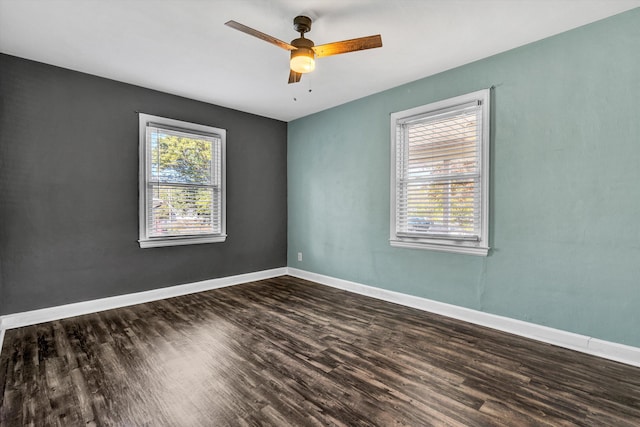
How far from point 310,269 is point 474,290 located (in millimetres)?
2567

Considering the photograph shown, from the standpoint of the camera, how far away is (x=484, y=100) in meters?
3.11

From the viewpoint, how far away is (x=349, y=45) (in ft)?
7.80

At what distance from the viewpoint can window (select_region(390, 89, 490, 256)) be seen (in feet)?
10.3

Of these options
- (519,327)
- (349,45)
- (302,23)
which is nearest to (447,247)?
(519,327)

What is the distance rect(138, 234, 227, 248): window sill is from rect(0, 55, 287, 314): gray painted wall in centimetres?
9

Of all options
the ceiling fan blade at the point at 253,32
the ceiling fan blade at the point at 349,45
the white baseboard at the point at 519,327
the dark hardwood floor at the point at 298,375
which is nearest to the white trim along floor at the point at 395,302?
the white baseboard at the point at 519,327

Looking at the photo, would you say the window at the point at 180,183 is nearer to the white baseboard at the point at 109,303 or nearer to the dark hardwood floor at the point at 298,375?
the white baseboard at the point at 109,303

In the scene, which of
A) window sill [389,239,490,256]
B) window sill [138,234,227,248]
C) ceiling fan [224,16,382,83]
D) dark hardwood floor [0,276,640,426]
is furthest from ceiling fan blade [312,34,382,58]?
window sill [138,234,227,248]

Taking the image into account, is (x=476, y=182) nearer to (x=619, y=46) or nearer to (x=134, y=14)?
(x=619, y=46)

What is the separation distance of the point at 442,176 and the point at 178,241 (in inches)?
135

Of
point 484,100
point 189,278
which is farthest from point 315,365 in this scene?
point 484,100

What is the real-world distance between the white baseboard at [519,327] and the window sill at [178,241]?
2063mm

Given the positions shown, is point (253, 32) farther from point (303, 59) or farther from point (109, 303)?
point (109, 303)

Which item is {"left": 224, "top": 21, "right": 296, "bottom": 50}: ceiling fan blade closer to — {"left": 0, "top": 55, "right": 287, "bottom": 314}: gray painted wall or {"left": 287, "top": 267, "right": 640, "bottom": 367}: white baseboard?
{"left": 0, "top": 55, "right": 287, "bottom": 314}: gray painted wall
